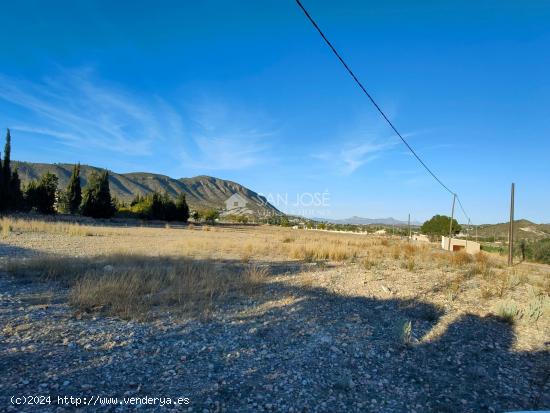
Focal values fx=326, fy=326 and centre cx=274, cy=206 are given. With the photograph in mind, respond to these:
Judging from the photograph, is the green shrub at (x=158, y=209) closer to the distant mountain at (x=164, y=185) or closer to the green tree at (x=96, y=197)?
the green tree at (x=96, y=197)

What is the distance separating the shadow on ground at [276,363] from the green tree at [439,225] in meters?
57.1

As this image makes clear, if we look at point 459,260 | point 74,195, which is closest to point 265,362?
point 459,260

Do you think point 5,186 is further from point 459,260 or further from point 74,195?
point 459,260

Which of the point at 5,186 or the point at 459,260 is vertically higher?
the point at 5,186

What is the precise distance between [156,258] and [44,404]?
8643 millimetres

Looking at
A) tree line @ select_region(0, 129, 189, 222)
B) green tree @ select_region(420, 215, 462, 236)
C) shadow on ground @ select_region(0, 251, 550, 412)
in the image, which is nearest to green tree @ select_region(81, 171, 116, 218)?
tree line @ select_region(0, 129, 189, 222)

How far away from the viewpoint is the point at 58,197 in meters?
39.1

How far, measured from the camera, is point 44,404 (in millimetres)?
2916

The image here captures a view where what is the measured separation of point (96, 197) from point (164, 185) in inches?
3250

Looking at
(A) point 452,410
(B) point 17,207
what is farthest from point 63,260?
(B) point 17,207

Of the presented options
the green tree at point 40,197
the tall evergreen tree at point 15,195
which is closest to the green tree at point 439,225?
the green tree at point 40,197

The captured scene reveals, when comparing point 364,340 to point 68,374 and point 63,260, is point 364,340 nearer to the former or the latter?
point 68,374

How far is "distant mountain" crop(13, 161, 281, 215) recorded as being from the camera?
88.2m

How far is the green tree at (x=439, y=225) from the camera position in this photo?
57.2m
